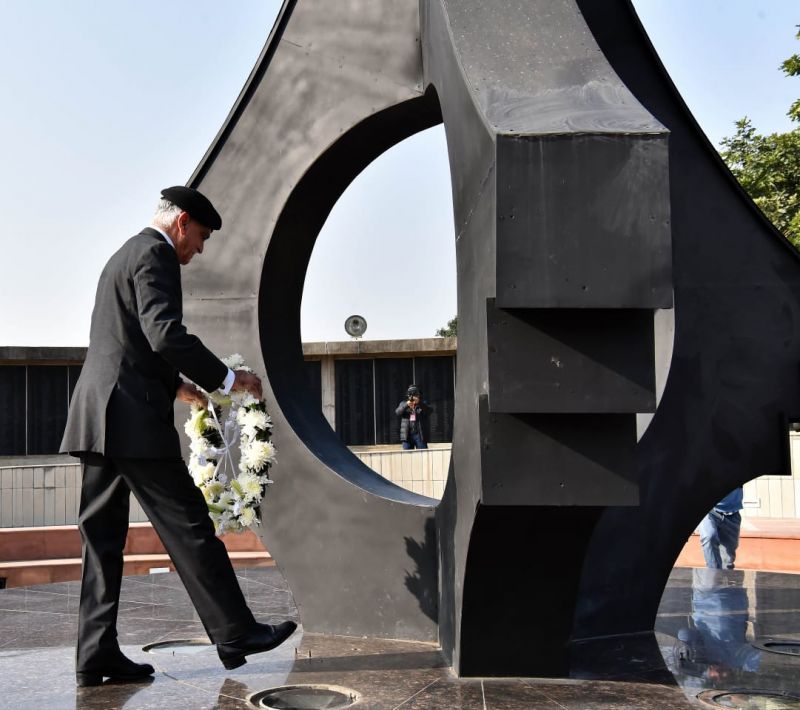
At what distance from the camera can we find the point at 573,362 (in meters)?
3.75

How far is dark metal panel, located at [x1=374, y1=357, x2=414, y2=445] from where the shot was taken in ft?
62.6

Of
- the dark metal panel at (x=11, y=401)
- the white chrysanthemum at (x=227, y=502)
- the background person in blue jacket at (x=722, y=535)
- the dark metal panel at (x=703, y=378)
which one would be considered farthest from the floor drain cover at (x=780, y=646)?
the dark metal panel at (x=11, y=401)

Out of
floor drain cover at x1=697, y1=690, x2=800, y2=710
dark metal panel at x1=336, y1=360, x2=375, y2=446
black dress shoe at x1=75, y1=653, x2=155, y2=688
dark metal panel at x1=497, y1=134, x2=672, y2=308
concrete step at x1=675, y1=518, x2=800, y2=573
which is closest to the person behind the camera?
dark metal panel at x1=497, y1=134, x2=672, y2=308

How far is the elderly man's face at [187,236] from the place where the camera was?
→ 187 inches

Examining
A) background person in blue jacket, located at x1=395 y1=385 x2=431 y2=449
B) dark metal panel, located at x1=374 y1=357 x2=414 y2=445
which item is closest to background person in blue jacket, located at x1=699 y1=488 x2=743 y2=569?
background person in blue jacket, located at x1=395 y1=385 x2=431 y2=449

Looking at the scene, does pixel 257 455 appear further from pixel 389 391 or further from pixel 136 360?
pixel 389 391

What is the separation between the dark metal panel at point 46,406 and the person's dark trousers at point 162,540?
45.5 feet

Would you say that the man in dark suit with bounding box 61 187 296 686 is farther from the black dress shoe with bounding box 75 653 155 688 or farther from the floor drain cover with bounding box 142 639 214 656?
the floor drain cover with bounding box 142 639 214 656

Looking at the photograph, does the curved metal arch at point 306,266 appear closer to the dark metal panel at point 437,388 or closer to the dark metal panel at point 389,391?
the dark metal panel at point 389,391

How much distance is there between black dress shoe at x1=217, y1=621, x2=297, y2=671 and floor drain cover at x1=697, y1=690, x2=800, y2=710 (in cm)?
177

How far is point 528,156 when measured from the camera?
3631 mm

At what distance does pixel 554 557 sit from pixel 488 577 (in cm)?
30

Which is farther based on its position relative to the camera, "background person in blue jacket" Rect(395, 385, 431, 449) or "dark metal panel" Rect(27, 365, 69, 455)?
"dark metal panel" Rect(27, 365, 69, 455)

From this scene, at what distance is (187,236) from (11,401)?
1418cm
